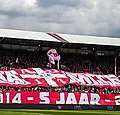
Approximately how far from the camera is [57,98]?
146ft

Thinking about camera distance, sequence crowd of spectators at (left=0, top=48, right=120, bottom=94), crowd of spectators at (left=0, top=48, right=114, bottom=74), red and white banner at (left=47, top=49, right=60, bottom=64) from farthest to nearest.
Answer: crowd of spectators at (left=0, top=48, right=114, bottom=74)
red and white banner at (left=47, top=49, right=60, bottom=64)
crowd of spectators at (left=0, top=48, right=120, bottom=94)

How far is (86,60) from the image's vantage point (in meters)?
65.2

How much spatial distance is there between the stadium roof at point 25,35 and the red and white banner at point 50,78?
5.59 metres

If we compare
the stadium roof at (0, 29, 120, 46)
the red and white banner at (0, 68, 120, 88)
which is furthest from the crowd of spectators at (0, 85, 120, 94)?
the stadium roof at (0, 29, 120, 46)

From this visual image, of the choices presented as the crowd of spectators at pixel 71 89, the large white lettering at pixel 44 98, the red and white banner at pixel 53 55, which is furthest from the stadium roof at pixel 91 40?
the large white lettering at pixel 44 98

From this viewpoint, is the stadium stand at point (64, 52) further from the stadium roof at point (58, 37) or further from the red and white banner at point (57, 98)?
the red and white banner at point (57, 98)

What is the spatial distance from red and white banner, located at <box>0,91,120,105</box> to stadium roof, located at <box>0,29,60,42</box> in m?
15.0

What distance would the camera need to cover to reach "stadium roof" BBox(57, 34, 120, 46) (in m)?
62.8

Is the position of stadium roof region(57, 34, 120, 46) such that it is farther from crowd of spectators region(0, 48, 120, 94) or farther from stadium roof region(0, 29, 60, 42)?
stadium roof region(0, 29, 60, 42)

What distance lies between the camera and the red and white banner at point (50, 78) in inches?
2040

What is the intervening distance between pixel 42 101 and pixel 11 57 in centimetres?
1623

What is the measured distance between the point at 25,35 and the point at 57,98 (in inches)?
726

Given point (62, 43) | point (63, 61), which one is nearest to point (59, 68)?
point (63, 61)

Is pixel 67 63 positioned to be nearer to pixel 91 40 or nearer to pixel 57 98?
pixel 91 40
